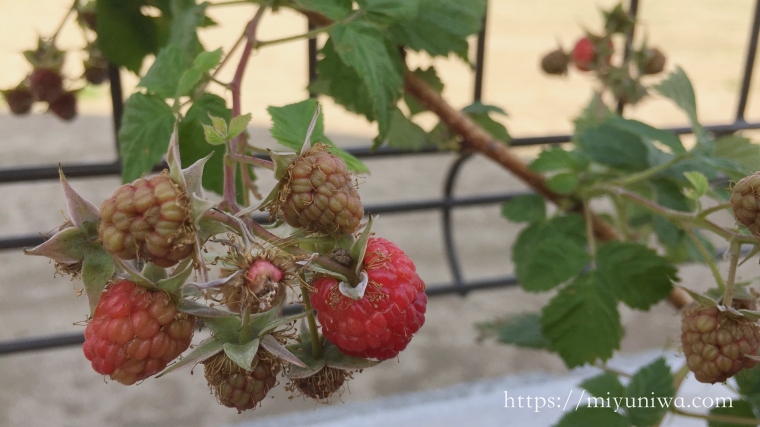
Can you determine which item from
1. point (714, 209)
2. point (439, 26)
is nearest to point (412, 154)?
point (439, 26)

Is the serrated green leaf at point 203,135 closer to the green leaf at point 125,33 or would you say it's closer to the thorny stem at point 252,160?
the thorny stem at point 252,160

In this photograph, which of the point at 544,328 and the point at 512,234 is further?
the point at 512,234

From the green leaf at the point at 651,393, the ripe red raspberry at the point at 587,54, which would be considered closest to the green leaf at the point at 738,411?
the green leaf at the point at 651,393

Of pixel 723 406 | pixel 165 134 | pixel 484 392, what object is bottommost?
pixel 484 392

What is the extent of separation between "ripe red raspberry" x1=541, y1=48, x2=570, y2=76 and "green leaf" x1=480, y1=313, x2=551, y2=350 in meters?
0.34

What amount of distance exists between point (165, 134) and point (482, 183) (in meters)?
1.95

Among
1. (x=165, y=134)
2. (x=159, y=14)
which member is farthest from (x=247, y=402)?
(x=159, y=14)

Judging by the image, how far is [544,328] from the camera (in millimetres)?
609

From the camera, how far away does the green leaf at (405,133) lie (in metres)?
0.65

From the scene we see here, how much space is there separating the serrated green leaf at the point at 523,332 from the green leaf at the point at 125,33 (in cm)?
53

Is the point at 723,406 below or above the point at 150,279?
below

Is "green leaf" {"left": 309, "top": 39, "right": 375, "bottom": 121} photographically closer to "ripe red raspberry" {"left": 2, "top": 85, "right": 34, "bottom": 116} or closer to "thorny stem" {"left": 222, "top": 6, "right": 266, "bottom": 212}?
"thorny stem" {"left": 222, "top": 6, "right": 266, "bottom": 212}

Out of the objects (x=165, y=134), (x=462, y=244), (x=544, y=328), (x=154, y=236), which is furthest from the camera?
(x=462, y=244)

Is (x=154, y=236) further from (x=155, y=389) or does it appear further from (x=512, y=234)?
(x=512, y=234)
